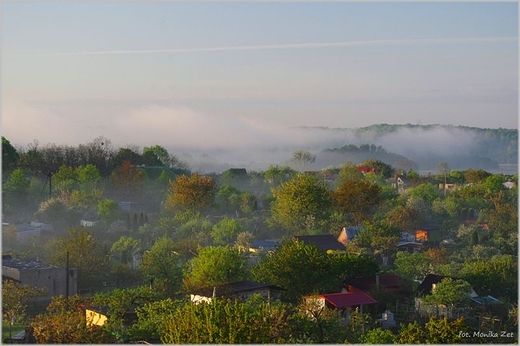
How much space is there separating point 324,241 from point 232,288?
421cm

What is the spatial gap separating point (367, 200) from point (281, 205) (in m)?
1.78

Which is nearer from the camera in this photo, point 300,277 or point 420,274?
point 300,277

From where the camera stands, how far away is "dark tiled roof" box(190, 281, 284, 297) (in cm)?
800

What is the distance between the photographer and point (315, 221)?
552 inches

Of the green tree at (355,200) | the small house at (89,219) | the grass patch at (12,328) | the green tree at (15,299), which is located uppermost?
the green tree at (355,200)

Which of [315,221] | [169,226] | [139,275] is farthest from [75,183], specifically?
[139,275]

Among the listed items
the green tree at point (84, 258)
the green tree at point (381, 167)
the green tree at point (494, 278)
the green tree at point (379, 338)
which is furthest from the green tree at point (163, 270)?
the green tree at point (381, 167)

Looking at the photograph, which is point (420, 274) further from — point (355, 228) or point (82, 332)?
point (82, 332)

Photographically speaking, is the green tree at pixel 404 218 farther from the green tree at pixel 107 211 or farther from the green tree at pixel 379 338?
the green tree at pixel 379 338

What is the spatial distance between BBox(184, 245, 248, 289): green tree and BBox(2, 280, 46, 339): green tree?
4.94 ft

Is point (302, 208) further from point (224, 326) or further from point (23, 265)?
point (224, 326)

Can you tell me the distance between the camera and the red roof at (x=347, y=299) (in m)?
7.74

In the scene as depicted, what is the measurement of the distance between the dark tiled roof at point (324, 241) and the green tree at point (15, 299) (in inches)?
172

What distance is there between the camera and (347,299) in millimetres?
7926
